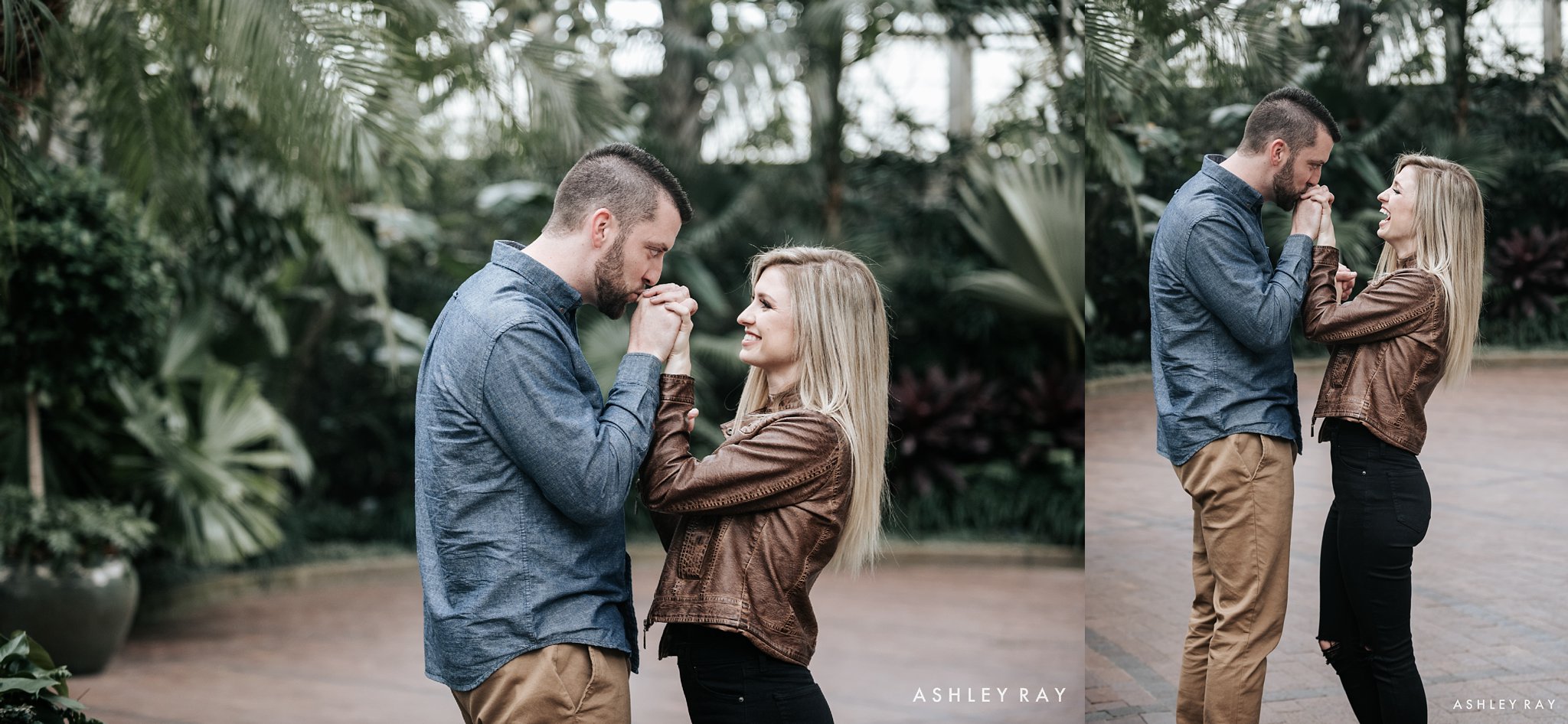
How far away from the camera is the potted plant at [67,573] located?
230 inches

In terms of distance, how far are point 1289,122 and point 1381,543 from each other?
1.02 metres

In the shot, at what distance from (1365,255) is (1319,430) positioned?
16.4 inches

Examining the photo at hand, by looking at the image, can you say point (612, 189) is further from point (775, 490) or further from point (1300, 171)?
point (1300, 171)

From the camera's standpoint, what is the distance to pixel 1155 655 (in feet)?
11.6

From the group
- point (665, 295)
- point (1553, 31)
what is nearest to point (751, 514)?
point (665, 295)

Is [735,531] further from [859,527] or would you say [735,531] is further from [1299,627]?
[1299,627]

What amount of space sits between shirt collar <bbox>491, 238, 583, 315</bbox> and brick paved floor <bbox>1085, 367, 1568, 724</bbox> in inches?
69.9

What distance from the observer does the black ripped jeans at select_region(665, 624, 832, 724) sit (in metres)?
2.33

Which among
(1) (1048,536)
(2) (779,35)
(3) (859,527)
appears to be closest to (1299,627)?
(3) (859,527)

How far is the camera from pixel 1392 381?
296cm

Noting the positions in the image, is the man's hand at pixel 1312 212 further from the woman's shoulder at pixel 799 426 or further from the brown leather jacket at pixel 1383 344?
the woman's shoulder at pixel 799 426

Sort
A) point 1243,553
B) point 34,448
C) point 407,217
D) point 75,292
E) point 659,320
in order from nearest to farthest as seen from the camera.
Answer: point 659,320 → point 1243,553 → point 75,292 → point 34,448 → point 407,217

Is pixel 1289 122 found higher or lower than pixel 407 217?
higher

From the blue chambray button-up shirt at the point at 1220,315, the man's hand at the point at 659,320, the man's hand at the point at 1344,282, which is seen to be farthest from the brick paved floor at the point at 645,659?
the man's hand at the point at 659,320
